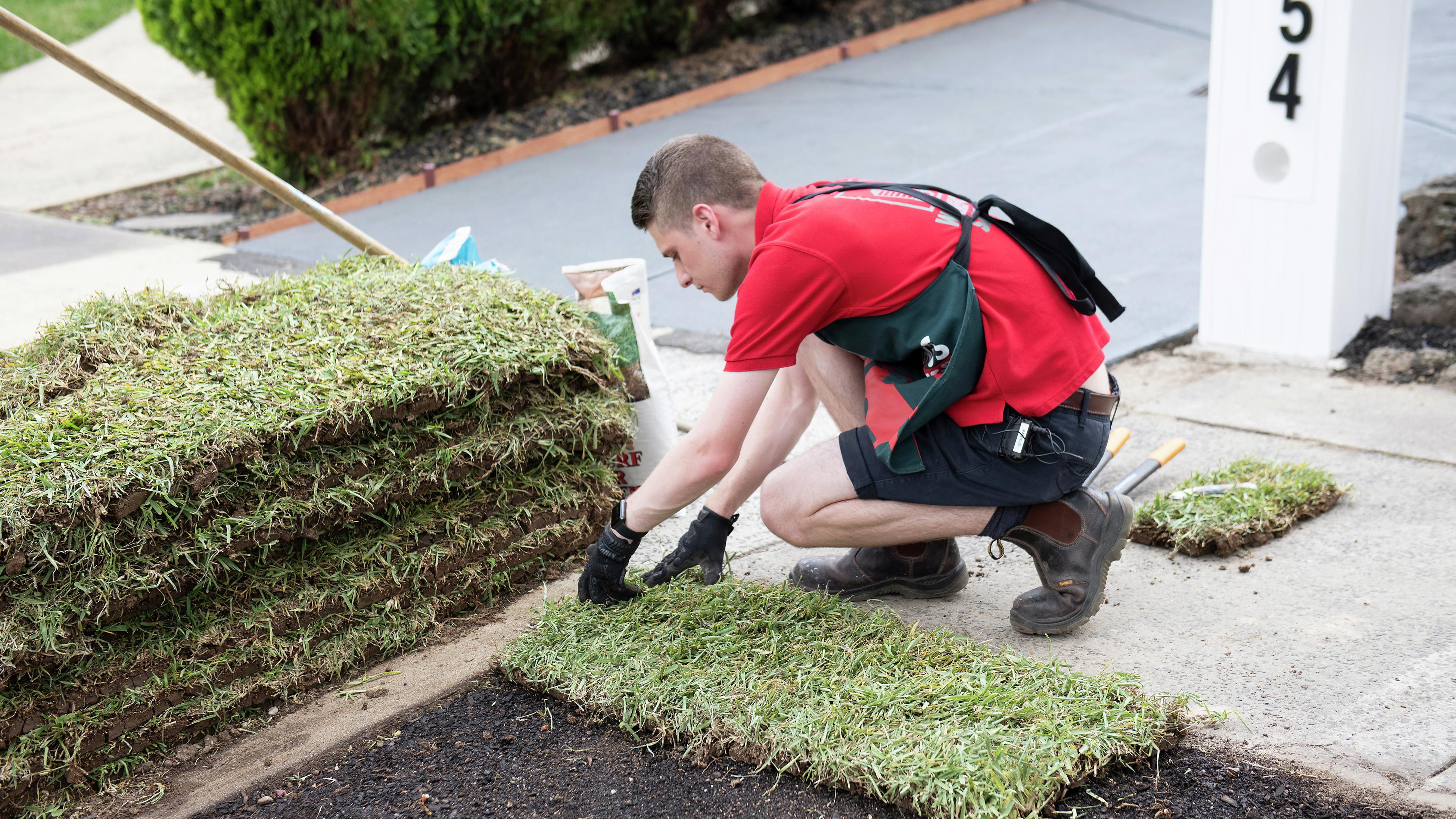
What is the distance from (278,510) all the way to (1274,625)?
220cm

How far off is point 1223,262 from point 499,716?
3163mm

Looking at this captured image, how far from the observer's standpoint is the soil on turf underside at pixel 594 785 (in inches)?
84.1

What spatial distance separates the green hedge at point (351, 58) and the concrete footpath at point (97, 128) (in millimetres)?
386

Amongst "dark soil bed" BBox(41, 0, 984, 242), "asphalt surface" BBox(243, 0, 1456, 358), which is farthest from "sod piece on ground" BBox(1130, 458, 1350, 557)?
"dark soil bed" BBox(41, 0, 984, 242)

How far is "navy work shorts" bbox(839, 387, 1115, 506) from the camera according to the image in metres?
2.62

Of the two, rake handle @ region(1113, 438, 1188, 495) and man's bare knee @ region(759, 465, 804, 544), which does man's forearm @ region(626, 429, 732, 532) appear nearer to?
man's bare knee @ region(759, 465, 804, 544)

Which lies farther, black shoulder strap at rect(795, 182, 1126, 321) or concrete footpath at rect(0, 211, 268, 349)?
concrete footpath at rect(0, 211, 268, 349)

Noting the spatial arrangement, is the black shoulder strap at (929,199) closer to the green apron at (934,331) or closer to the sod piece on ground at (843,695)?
the green apron at (934,331)

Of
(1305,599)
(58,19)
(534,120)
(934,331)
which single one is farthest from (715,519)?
(58,19)

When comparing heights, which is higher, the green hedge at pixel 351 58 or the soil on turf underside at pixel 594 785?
the green hedge at pixel 351 58

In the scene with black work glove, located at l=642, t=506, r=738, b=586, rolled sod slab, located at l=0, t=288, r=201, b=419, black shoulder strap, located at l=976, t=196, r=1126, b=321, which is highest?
black shoulder strap, located at l=976, t=196, r=1126, b=321

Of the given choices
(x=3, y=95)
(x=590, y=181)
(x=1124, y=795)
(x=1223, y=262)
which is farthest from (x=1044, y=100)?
(x=3, y=95)

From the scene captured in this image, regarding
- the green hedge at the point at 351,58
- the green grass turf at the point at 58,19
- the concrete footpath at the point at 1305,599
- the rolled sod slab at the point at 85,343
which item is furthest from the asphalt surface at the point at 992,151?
the green grass turf at the point at 58,19

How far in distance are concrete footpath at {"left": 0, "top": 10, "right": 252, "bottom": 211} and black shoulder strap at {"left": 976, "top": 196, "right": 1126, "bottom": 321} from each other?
5.84 metres
